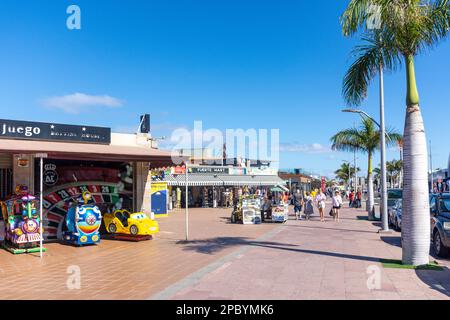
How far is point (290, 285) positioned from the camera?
739cm

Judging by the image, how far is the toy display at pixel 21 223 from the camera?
1132cm

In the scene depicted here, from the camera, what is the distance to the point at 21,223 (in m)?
11.4

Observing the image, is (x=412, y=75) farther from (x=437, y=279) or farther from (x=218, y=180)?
(x=218, y=180)

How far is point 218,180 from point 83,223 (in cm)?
2240

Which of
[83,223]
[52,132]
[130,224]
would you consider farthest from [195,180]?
[83,223]

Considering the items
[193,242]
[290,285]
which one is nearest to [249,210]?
[193,242]

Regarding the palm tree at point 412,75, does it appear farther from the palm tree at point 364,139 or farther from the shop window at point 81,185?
the palm tree at point 364,139

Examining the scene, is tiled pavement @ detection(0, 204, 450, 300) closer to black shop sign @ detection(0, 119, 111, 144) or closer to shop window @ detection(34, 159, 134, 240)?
shop window @ detection(34, 159, 134, 240)

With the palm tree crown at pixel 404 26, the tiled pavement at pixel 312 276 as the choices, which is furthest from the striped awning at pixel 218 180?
the palm tree crown at pixel 404 26

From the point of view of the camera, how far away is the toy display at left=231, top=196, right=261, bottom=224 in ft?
65.2

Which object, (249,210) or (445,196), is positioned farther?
(249,210)

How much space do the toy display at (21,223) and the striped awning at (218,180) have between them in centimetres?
2004

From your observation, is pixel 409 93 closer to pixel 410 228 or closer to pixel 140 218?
pixel 410 228
